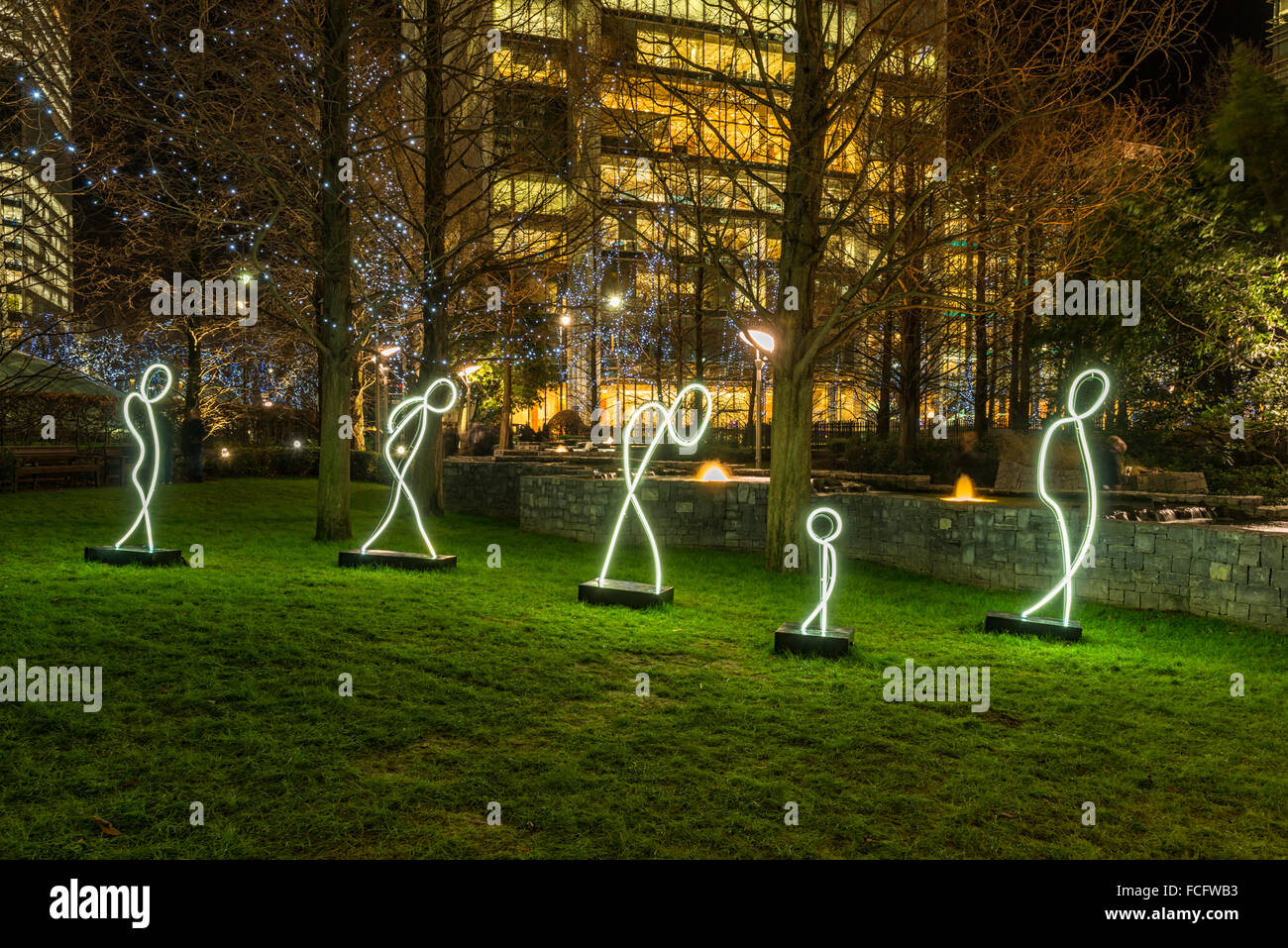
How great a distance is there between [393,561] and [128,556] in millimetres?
2934

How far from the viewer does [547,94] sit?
1554 cm

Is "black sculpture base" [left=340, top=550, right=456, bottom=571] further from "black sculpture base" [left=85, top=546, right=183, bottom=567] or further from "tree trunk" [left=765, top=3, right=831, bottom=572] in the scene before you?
"tree trunk" [left=765, top=3, right=831, bottom=572]

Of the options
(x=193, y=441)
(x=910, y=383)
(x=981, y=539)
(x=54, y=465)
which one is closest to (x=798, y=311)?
(x=981, y=539)

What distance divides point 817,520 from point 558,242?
7.40m

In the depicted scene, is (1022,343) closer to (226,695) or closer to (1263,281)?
(1263,281)

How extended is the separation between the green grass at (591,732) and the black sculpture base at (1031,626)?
0.74 ft

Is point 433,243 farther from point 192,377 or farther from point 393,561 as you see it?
point 192,377

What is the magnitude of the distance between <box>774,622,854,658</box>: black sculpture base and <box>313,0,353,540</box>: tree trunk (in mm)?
7629

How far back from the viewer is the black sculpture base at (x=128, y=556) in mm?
9891

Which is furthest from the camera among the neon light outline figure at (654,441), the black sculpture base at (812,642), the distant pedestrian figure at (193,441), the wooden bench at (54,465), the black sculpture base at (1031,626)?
the distant pedestrian figure at (193,441)

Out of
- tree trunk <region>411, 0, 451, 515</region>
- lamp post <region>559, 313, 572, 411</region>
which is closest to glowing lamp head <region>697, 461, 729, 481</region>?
tree trunk <region>411, 0, 451, 515</region>

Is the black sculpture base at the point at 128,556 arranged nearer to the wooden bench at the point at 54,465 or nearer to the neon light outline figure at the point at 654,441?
the neon light outline figure at the point at 654,441

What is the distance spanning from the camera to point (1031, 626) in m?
8.06

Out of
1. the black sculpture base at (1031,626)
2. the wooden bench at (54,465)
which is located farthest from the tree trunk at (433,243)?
the black sculpture base at (1031,626)
